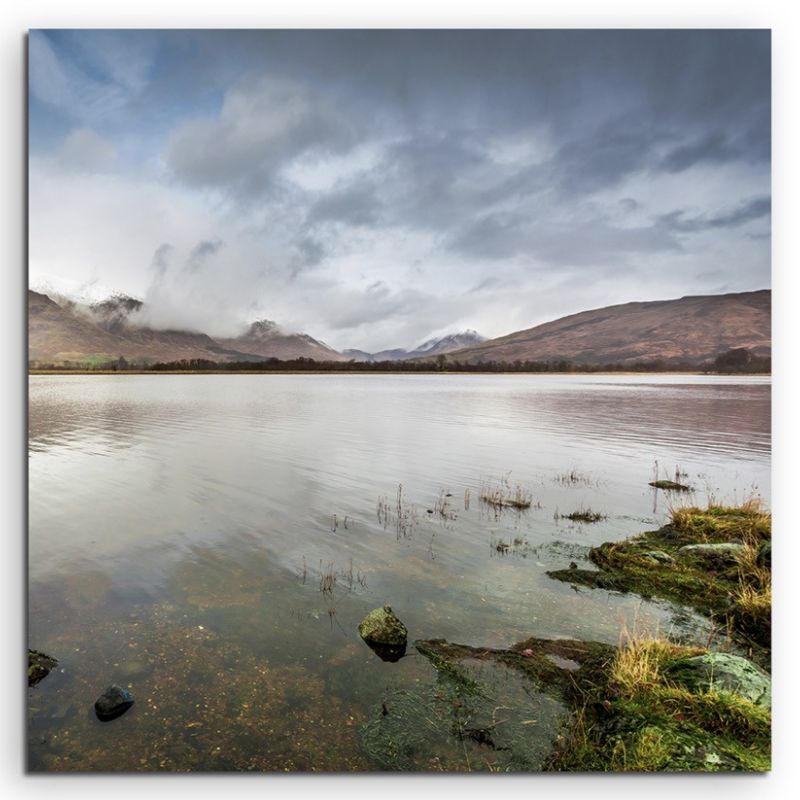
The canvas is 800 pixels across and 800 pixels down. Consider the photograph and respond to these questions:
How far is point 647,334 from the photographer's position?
7.25 meters

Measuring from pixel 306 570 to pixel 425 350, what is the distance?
184 inches

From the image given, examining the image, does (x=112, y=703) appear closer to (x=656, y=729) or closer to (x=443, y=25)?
(x=656, y=729)

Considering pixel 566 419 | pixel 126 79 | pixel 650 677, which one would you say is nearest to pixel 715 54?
pixel 650 677

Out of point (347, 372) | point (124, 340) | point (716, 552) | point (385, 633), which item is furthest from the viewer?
point (347, 372)

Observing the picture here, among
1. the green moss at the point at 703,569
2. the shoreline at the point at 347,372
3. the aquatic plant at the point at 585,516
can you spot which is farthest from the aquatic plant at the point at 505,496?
the shoreline at the point at 347,372

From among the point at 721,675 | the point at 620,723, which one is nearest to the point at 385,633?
the point at 620,723

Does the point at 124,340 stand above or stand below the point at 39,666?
above

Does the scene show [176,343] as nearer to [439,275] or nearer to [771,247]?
[439,275]

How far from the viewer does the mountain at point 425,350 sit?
8680mm

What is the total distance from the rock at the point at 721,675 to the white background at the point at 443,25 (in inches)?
42.0

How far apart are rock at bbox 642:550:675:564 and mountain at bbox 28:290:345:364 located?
20.2ft

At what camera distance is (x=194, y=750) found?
3.55m

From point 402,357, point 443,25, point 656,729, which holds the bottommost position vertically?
point 656,729

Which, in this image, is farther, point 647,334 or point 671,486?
point 671,486
